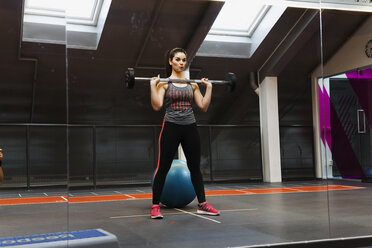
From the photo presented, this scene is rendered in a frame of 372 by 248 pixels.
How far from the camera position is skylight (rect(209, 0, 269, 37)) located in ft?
11.9

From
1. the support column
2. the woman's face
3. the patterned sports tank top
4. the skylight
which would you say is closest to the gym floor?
the support column

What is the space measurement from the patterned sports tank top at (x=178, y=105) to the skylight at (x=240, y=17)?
1.01m

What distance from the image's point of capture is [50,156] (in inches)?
206

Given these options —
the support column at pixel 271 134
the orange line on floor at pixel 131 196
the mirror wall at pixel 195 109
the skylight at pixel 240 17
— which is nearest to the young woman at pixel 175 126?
the mirror wall at pixel 195 109

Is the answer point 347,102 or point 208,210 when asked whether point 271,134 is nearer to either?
point 347,102

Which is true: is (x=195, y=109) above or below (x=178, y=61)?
below

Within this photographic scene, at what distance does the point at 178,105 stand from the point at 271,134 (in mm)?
2170

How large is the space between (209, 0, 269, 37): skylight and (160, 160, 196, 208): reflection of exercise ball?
1.25 meters

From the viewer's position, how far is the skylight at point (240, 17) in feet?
11.9

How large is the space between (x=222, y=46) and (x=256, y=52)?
0.32 metres

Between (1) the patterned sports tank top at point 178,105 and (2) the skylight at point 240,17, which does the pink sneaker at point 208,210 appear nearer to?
(1) the patterned sports tank top at point 178,105

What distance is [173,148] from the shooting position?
270 centimetres

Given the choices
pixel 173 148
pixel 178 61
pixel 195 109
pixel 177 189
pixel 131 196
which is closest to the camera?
pixel 173 148

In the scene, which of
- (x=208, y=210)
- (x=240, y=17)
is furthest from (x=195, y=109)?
(x=208, y=210)
